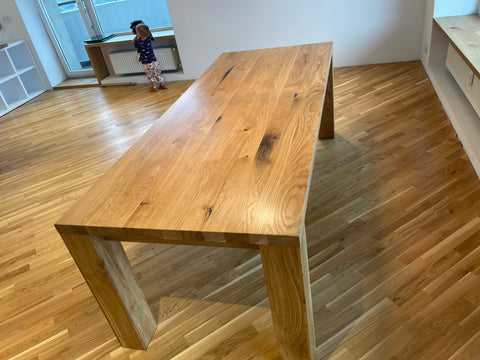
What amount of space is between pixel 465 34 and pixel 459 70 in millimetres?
243

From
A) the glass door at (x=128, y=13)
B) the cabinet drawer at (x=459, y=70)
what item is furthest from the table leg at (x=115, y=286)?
the glass door at (x=128, y=13)

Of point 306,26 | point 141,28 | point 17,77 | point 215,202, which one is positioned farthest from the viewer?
point 17,77

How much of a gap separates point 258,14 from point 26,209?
284cm

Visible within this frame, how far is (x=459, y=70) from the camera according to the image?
2.72 metres

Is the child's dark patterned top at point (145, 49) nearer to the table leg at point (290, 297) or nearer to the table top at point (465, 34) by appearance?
the table top at point (465, 34)

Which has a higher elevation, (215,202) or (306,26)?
A: (215,202)

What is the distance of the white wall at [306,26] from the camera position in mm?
3594

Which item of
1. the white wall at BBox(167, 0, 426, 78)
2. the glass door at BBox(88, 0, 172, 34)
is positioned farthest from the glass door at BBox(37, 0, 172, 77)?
the white wall at BBox(167, 0, 426, 78)

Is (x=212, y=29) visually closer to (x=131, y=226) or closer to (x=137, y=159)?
(x=137, y=159)

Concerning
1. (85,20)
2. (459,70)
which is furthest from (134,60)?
(459,70)

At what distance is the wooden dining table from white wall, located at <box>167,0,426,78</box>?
2396 millimetres

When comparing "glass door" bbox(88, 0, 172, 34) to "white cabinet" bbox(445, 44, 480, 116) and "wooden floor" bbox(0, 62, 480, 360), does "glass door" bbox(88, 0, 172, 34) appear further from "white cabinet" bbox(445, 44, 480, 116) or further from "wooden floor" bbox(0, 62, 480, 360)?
"white cabinet" bbox(445, 44, 480, 116)

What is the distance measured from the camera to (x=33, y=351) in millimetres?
1525

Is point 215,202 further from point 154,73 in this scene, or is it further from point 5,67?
point 5,67
